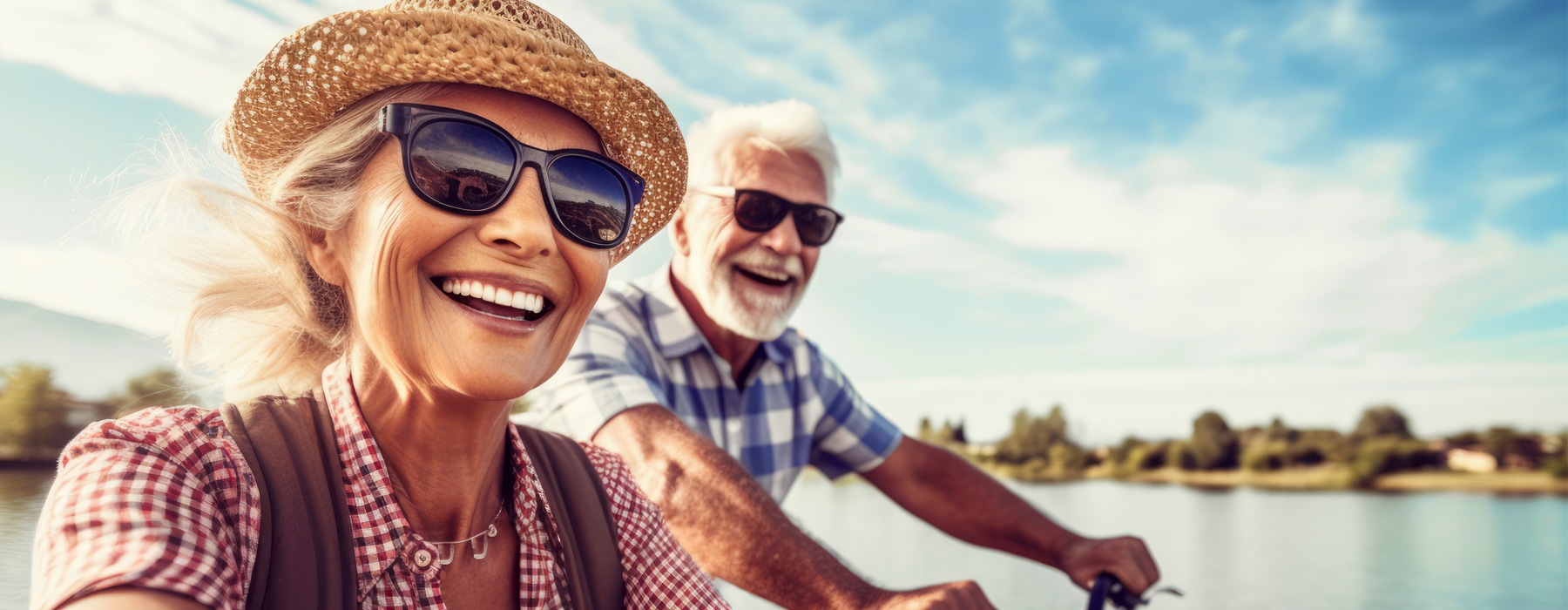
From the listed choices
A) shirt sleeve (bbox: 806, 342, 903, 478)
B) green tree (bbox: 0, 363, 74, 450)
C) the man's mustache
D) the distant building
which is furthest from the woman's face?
the distant building

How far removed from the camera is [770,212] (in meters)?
2.77

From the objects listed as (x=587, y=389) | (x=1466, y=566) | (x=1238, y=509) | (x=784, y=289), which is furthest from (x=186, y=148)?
(x=1238, y=509)

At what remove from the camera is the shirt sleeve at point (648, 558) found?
1.37 m

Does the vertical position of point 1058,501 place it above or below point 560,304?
below

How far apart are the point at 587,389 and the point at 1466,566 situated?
11808 millimetres

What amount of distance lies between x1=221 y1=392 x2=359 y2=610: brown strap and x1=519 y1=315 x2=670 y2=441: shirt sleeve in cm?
92

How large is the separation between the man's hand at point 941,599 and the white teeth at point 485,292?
2.70 ft

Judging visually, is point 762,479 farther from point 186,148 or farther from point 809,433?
point 186,148

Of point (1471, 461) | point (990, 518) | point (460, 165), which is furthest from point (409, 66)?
point (1471, 461)

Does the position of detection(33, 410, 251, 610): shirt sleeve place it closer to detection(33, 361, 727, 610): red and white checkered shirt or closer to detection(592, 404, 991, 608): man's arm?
detection(33, 361, 727, 610): red and white checkered shirt

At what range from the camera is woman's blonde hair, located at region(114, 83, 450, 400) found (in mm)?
1139

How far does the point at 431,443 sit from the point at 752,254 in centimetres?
168

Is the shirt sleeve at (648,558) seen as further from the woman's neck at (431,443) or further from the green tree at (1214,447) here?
the green tree at (1214,447)

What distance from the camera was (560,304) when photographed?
45.2 inches
